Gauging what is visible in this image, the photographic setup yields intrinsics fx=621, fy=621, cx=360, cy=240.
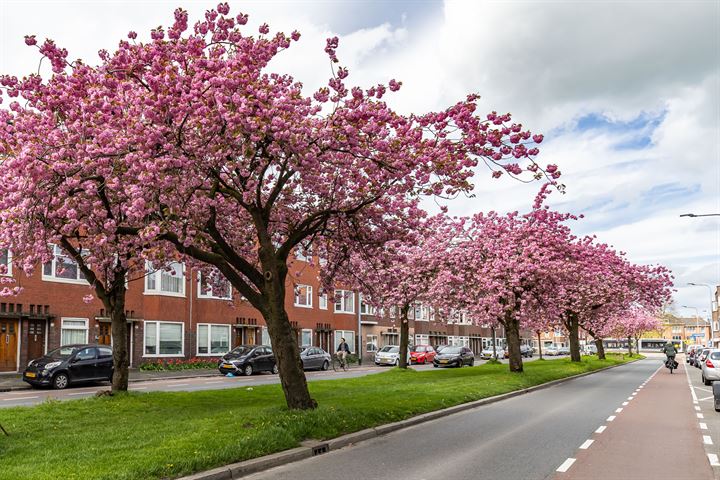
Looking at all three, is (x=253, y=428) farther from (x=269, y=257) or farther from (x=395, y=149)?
(x=395, y=149)

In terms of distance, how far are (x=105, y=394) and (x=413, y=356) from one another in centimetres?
3574

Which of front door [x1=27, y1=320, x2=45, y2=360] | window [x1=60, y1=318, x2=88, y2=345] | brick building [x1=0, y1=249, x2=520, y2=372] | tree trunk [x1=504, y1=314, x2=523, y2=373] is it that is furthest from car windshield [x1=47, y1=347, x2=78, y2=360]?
tree trunk [x1=504, y1=314, x2=523, y2=373]

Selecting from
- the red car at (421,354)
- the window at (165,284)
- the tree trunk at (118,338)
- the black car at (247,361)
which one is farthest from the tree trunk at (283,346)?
the red car at (421,354)

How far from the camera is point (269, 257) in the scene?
42.1 feet

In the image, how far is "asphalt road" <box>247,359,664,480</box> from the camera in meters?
8.25

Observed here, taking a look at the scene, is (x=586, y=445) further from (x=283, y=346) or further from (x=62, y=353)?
(x=62, y=353)

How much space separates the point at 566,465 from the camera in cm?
880

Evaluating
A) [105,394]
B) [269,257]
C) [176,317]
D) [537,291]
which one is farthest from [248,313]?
[269,257]

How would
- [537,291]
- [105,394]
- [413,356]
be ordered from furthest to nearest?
[413,356] → [537,291] → [105,394]

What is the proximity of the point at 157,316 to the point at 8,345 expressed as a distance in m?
8.28

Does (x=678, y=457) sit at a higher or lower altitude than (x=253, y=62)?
lower

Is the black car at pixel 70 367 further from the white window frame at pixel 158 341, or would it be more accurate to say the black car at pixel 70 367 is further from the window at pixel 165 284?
the window at pixel 165 284

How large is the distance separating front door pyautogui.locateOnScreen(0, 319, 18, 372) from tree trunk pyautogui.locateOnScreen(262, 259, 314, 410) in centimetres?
1915

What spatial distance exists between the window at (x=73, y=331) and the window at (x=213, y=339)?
26.5 feet
